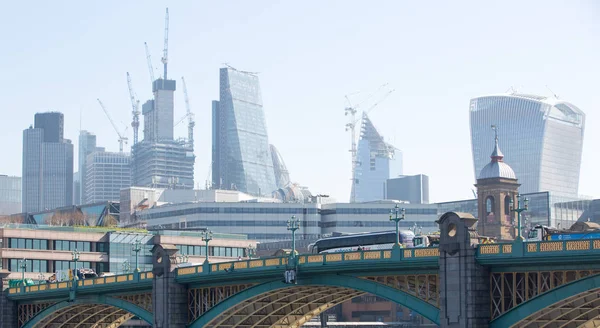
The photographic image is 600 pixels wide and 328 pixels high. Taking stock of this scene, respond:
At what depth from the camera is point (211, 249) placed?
179 metres

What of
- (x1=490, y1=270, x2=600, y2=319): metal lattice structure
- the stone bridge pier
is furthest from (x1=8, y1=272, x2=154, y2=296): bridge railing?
(x1=490, y1=270, x2=600, y2=319): metal lattice structure

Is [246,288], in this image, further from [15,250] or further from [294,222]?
[15,250]

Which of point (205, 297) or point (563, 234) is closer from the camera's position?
point (563, 234)

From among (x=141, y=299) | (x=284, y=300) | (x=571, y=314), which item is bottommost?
(x=141, y=299)

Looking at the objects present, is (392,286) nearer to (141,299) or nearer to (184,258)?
(141,299)

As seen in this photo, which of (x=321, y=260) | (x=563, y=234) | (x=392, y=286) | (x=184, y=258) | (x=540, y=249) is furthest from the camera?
(x=184, y=258)

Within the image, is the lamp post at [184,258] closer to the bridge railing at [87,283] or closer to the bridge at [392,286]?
the bridge railing at [87,283]

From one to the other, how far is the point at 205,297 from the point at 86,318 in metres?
32.9

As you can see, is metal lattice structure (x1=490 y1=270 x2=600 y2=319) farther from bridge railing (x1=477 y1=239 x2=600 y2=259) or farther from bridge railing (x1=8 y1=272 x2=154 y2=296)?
bridge railing (x1=8 y1=272 x2=154 y2=296)

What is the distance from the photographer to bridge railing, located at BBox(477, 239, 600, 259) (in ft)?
220

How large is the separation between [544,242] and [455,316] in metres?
8.77

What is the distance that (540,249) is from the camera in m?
70.2

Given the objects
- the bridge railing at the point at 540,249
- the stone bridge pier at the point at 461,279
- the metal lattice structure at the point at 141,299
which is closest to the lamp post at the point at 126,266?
the metal lattice structure at the point at 141,299

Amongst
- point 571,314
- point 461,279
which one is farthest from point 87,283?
point 571,314
